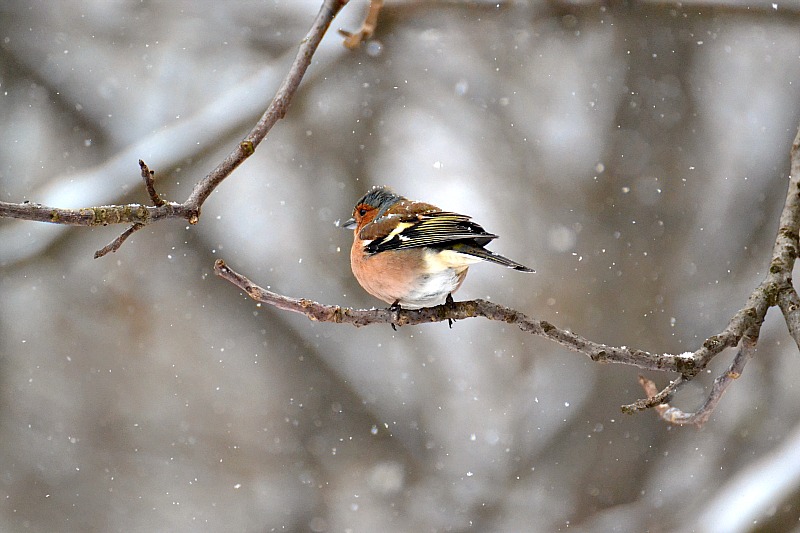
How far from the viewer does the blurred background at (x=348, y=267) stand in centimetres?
594

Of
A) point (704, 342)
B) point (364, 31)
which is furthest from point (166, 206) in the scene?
point (704, 342)

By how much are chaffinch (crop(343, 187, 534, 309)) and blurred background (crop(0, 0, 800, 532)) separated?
3073mm

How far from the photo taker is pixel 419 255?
2.69 meters

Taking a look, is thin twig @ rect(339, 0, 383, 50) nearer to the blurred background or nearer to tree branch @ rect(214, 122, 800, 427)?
tree branch @ rect(214, 122, 800, 427)

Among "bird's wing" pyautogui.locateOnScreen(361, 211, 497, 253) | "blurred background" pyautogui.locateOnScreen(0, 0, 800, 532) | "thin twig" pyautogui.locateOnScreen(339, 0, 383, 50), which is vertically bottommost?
"bird's wing" pyautogui.locateOnScreen(361, 211, 497, 253)

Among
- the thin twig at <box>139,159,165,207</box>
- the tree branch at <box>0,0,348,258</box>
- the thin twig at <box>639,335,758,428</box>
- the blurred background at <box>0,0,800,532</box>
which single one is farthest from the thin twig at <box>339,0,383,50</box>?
the blurred background at <box>0,0,800,532</box>

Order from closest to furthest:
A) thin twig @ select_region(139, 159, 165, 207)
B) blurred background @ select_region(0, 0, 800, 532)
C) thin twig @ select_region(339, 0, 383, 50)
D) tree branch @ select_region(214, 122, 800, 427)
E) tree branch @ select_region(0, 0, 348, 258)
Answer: tree branch @ select_region(0, 0, 348, 258) → thin twig @ select_region(139, 159, 165, 207) → tree branch @ select_region(214, 122, 800, 427) → thin twig @ select_region(339, 0, 383, 50) → blurred background @ select_region(0, 0, 800, 532)

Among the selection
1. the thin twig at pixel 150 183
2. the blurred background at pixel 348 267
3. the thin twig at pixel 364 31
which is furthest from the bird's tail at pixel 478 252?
the blurred background at pixel 348 267

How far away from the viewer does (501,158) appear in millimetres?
6219

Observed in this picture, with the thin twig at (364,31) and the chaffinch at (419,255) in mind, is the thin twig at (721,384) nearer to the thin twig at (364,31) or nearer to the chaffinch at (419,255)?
the chaffinch at (419,255)

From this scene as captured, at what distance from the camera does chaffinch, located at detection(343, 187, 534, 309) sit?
8.56 feet

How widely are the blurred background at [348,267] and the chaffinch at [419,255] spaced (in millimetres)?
3073

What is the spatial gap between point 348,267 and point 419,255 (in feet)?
11.2

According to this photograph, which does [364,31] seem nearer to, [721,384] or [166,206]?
[166,206]
